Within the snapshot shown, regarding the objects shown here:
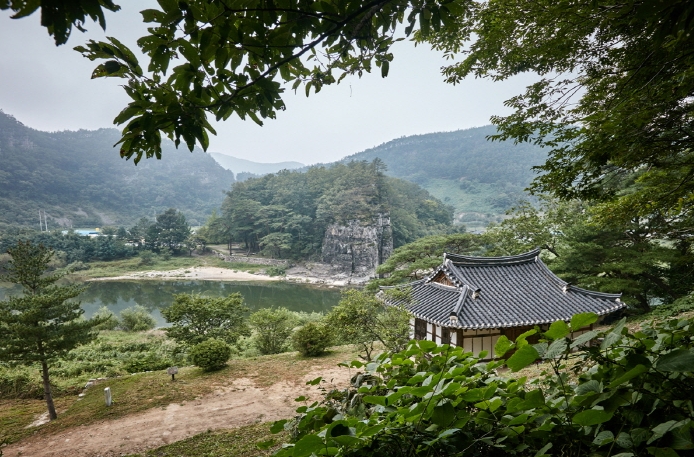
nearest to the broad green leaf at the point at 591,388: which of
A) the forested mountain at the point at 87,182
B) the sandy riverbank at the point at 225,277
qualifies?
the sandy riverbank at the point at 225,277

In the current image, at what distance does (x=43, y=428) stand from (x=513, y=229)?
16.2 m

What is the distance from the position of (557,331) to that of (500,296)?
952 centimetres

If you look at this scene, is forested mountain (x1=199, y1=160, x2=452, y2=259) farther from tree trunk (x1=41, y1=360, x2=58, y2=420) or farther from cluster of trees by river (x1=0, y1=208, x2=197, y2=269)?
tree trunk (x1=41, y1=360, x2=58, y2=420)

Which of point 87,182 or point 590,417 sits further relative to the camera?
point 87,182

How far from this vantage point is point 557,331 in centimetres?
82

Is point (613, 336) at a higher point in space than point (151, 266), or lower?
higher

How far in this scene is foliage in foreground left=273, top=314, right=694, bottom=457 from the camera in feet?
2.40

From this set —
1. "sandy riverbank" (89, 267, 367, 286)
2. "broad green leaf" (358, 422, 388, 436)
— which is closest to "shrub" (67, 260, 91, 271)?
"sandy riverbank" (89, 267, 367, 286)

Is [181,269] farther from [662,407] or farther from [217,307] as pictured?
[662,407]

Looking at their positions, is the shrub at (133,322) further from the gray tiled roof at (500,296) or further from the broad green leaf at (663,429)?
the broad green leaf at (663,429)

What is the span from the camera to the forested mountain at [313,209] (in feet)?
133

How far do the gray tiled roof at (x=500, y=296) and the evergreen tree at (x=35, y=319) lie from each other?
760cm

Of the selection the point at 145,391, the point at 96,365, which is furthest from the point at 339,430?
Result: the point at 96,365

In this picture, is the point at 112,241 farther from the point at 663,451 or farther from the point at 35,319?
the point at 663,451
